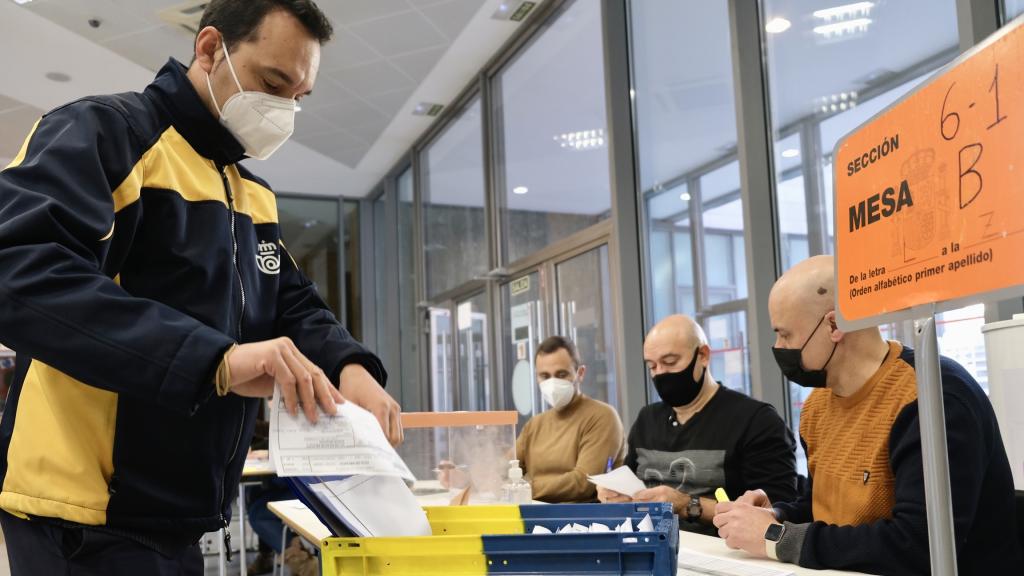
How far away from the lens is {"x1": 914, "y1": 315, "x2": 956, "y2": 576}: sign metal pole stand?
1026 millimetres

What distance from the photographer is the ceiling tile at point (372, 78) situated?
20.7 ft

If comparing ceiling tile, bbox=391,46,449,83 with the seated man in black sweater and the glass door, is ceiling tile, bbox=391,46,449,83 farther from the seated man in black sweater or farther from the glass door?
the seated man in black sweater

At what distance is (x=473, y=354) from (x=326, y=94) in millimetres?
2478

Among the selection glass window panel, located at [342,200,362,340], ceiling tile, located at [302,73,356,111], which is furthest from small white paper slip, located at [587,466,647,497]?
glass window panel, located at [342,200,362,340]

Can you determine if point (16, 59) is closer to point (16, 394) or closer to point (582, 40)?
point (582, 40)

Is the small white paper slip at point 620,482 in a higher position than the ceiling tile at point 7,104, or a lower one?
lower

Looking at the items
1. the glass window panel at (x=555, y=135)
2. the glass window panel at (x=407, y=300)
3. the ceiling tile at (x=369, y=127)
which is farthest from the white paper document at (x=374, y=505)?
the glass window panel at (x=407, y=300)

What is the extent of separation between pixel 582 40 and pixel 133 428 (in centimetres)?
481

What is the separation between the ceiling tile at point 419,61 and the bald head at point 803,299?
15.3ft

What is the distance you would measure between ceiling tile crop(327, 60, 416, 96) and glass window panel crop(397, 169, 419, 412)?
1987 mm

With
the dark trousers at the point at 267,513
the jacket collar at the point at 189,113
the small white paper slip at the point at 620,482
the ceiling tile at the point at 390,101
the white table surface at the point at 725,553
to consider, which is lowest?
the dark trousers at the point at 267,513

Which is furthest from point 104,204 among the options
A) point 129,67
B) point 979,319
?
point 129,67

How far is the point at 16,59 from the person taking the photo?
5.90 metres

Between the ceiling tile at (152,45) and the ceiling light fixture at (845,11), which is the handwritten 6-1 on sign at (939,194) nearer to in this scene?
the ceiling light fixture at (845,11)
